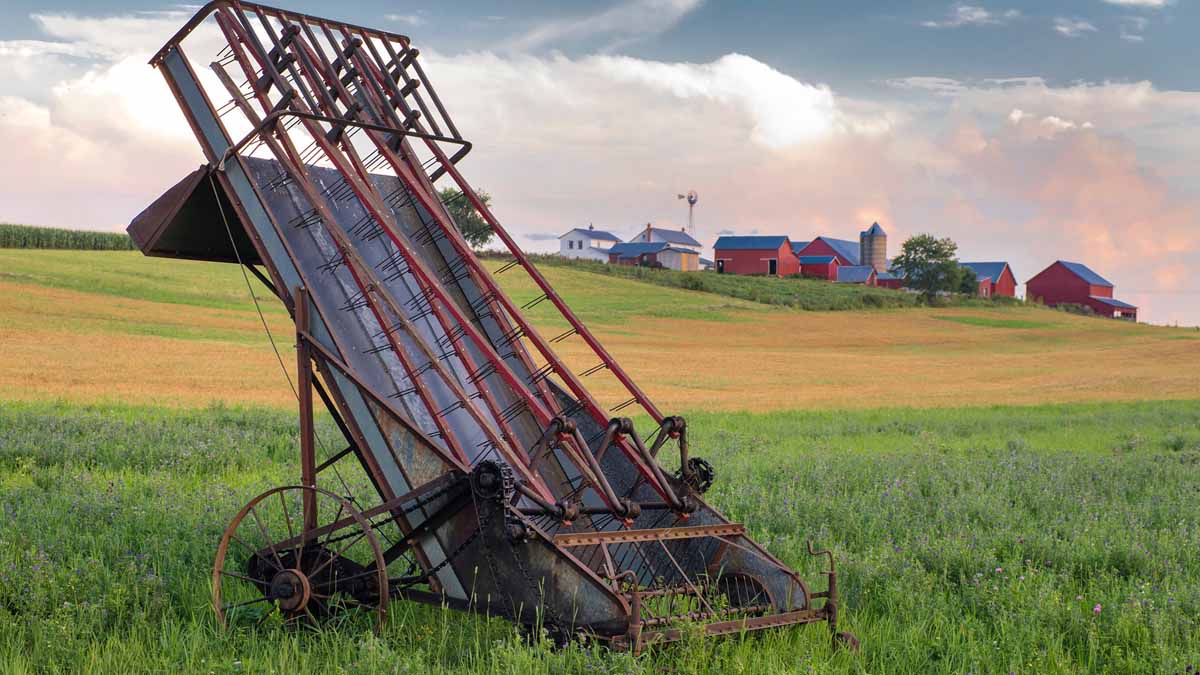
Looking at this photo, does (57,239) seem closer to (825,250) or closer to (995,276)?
(825,250)

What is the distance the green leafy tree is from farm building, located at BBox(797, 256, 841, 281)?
16322 mm

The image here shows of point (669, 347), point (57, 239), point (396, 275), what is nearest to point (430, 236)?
point (396, 275)

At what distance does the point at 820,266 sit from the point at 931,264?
62.1 ft

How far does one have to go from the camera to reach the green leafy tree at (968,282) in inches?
3470

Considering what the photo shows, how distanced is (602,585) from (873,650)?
6.21 ft

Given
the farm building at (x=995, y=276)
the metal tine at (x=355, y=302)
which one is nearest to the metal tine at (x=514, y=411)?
the metal tine at (x=355, y=302)

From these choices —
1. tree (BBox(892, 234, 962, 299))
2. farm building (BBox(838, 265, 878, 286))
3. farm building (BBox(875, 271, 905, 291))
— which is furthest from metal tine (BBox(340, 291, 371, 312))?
farm building (BBox(838, 265, 878, 286))

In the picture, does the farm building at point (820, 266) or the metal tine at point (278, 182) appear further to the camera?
the farm building at point (820, 266)

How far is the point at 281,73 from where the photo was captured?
814 cm

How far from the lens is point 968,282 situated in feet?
292

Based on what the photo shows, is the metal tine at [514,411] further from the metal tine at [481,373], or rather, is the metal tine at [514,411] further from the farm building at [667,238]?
the farm building at [667,238]

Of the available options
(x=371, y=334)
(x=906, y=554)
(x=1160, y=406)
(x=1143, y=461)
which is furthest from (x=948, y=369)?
(x=371, y=334)

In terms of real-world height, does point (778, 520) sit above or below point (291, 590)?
below

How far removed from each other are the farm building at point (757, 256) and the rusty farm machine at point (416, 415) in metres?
93.5
